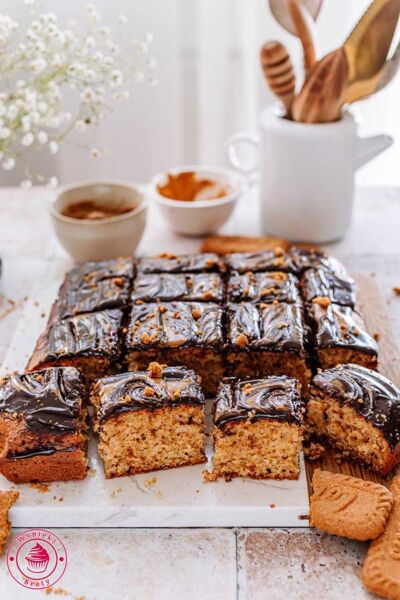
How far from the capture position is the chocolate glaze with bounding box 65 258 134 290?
2840mm

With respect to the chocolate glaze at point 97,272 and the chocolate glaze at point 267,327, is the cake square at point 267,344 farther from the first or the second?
the chocolate glaze at point 97,272

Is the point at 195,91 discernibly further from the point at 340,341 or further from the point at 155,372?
the point at 155,372

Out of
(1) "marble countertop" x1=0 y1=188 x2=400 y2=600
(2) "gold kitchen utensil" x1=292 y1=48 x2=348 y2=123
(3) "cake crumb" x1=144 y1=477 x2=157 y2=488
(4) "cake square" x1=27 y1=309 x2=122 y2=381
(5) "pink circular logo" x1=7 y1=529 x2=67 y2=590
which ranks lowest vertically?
(5) "pink circular logo" x1=7 y1=529 x2=67 y2=590

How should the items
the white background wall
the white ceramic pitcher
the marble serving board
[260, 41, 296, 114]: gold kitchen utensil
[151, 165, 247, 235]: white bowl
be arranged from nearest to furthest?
the marble serving board, [260, 41, 296, 114]: gold kitchen utensil, the white ceramic pitcher, [151, 165, 247, 235]: white bowl, the white background wall

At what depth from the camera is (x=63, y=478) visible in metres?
2.20

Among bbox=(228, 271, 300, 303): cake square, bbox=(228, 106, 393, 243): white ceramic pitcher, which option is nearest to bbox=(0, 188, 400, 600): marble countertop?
bbox=(228, 271, 300, 303): cake square

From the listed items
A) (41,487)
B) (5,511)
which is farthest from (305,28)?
(5,511)

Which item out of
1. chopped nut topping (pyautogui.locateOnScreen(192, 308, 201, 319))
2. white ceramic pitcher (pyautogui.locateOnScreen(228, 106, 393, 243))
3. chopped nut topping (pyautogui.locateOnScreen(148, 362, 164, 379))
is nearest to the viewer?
chopped nut topping (pyautogui.locateOnScreen(148, 362, 164, 379))

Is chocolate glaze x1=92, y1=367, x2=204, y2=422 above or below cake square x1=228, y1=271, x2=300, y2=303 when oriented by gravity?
above

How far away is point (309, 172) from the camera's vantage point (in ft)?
10.6

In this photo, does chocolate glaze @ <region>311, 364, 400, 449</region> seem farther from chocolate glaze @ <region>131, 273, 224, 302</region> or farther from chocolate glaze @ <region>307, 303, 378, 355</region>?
chocolate glaze @ <region>131, 273, 224, 302</region>

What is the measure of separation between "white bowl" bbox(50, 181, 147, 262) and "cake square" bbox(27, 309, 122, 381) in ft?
2.00

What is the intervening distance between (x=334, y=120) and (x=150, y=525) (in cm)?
190

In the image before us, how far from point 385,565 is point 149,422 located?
28.8 inches
